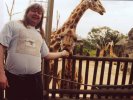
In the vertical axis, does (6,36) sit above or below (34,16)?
below

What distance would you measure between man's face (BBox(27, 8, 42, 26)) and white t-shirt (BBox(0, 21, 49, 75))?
0.22ft

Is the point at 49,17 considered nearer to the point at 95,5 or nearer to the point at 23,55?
the point at 23,55

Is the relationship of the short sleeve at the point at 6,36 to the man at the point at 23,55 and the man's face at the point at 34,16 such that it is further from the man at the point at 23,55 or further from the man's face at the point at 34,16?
the man's face at the point at 34,16

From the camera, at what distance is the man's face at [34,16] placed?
224 centimetres

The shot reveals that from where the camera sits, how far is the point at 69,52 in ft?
9.51

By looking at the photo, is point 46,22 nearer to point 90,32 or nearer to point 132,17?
point 132,17

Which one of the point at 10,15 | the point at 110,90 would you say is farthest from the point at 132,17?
the point at 110,90

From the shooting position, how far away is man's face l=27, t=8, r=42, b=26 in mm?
2236

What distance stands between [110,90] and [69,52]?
892mm

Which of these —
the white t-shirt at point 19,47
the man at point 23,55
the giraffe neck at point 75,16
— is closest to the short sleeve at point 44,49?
the man at point 23,55

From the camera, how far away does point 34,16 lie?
2.24 metres

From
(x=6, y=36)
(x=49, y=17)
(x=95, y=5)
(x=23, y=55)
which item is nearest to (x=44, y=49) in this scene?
(x=23, y=55)

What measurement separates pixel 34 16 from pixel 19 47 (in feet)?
0.92

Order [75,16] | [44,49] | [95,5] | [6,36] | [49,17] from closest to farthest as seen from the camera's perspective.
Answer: [6,36]
[44,49]
[49,17]
[75,16]
[95,5]
